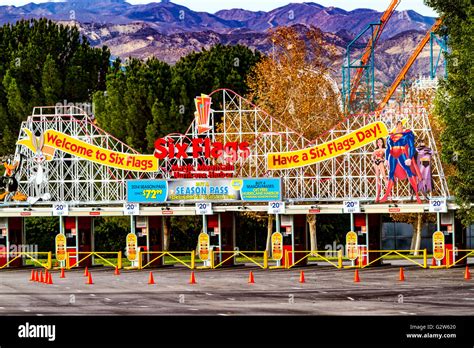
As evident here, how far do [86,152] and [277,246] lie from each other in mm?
13208

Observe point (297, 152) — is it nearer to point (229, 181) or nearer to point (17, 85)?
point (229, 181)

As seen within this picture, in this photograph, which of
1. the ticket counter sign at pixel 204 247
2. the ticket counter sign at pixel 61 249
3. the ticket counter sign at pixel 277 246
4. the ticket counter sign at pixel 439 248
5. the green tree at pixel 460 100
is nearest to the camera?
the green tree at pixel 460 100

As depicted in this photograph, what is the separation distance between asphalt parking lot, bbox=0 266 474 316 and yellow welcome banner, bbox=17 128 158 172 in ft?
24.3

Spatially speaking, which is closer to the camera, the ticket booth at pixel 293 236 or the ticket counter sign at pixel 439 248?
the ticket counter sign at pixel 439 248

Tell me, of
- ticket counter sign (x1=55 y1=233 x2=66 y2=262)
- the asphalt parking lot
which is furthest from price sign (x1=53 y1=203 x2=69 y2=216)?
the asphalt parking lot

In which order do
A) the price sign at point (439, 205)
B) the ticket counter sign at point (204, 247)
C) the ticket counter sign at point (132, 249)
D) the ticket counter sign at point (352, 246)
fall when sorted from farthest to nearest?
the ticket counter sign at point (132, 249) < the ticket counter sign at point (204, 247) < the ticket counter sign at point (352, 246) < the price sign at point (439, 205)

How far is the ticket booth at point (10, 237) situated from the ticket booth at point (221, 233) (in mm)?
11900

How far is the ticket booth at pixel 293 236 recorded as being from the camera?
6956 centimetres

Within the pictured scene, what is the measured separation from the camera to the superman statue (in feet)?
222

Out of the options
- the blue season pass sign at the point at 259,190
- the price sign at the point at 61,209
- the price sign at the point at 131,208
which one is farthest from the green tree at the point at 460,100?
the price sign at the point at 61,209

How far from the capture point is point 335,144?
2717 inches

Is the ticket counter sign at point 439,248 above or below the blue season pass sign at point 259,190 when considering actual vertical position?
below

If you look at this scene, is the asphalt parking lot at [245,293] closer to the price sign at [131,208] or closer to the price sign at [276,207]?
the price sign at [276,207]

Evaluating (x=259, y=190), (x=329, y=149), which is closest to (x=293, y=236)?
(x=259, y=190)
